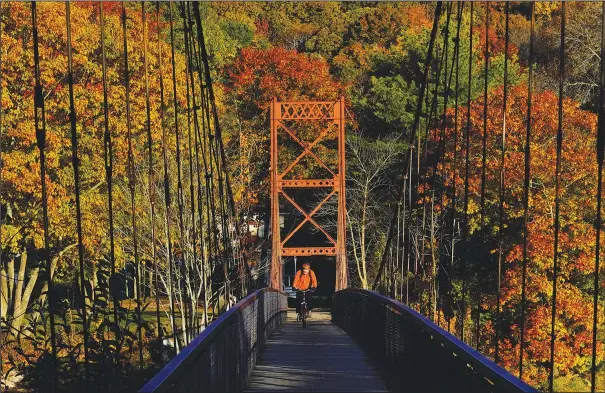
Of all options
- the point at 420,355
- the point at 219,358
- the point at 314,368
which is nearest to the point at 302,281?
the point at 314,368

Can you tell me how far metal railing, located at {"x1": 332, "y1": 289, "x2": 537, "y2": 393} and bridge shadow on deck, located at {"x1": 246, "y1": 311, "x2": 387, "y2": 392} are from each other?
169 millimetres

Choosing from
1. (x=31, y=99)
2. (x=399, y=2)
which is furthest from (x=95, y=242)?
(x=399, y=2)

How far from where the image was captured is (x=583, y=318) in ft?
75.3

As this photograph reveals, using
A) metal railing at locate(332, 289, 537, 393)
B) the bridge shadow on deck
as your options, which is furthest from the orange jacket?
metal railing at locate(332, 289, 537, 393)

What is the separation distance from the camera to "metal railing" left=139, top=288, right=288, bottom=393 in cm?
435

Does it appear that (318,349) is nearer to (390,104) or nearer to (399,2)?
(390,104)

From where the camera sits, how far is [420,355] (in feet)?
22.2

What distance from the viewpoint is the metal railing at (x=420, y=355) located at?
444 centimetres

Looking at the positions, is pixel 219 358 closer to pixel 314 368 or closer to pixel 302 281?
pixel 314 368

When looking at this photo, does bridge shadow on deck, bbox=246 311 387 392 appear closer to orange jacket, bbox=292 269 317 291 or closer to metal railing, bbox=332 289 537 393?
metal railing, bbox=332 289 537 393

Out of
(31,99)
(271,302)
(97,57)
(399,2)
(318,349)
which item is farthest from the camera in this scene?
(399,2)

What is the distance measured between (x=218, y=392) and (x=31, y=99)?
49.6 ft

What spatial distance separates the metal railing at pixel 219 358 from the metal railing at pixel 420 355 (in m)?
1.14

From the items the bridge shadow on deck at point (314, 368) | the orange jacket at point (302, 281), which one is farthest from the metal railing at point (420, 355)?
the orange jacket at point (302, 281)
